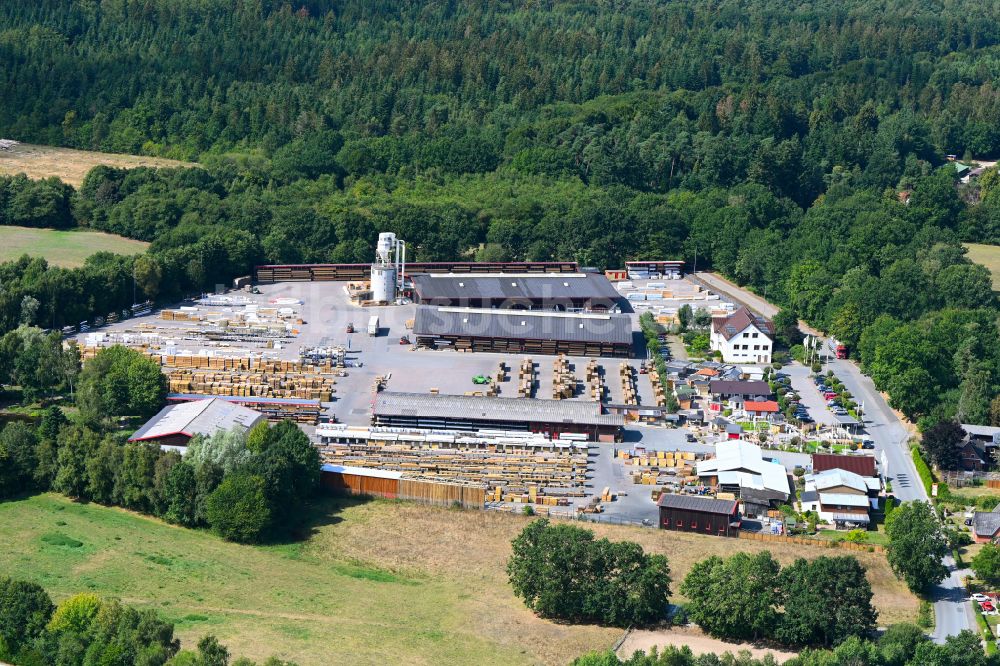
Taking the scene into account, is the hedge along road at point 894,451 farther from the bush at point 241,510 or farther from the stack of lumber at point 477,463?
the bush at point 241,510

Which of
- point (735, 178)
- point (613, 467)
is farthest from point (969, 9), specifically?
point (613, 467)

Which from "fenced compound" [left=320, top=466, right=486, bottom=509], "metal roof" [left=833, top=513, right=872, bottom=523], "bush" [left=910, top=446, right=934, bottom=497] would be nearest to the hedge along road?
"bush" [left=910, top=446, right=934, bottom=497]

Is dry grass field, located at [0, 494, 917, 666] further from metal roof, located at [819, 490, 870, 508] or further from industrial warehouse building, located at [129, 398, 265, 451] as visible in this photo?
industrial warehouse building, located at [129, 398, 265, 451]

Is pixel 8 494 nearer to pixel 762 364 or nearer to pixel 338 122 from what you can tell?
pixel 762 364

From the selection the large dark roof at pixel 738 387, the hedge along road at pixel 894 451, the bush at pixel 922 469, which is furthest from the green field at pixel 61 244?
the bush at pixel 922 469

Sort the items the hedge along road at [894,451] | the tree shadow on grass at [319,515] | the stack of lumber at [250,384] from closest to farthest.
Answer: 1. the hedge along road at [894,451]
2. the tree shadow on grass at [319,515]
3. the stack of lumber at [250,384]

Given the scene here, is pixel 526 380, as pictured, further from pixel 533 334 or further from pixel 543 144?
pixel 543 144

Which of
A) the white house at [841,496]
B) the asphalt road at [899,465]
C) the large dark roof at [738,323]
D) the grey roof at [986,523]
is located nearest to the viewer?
the asphalt road at [899,465]
